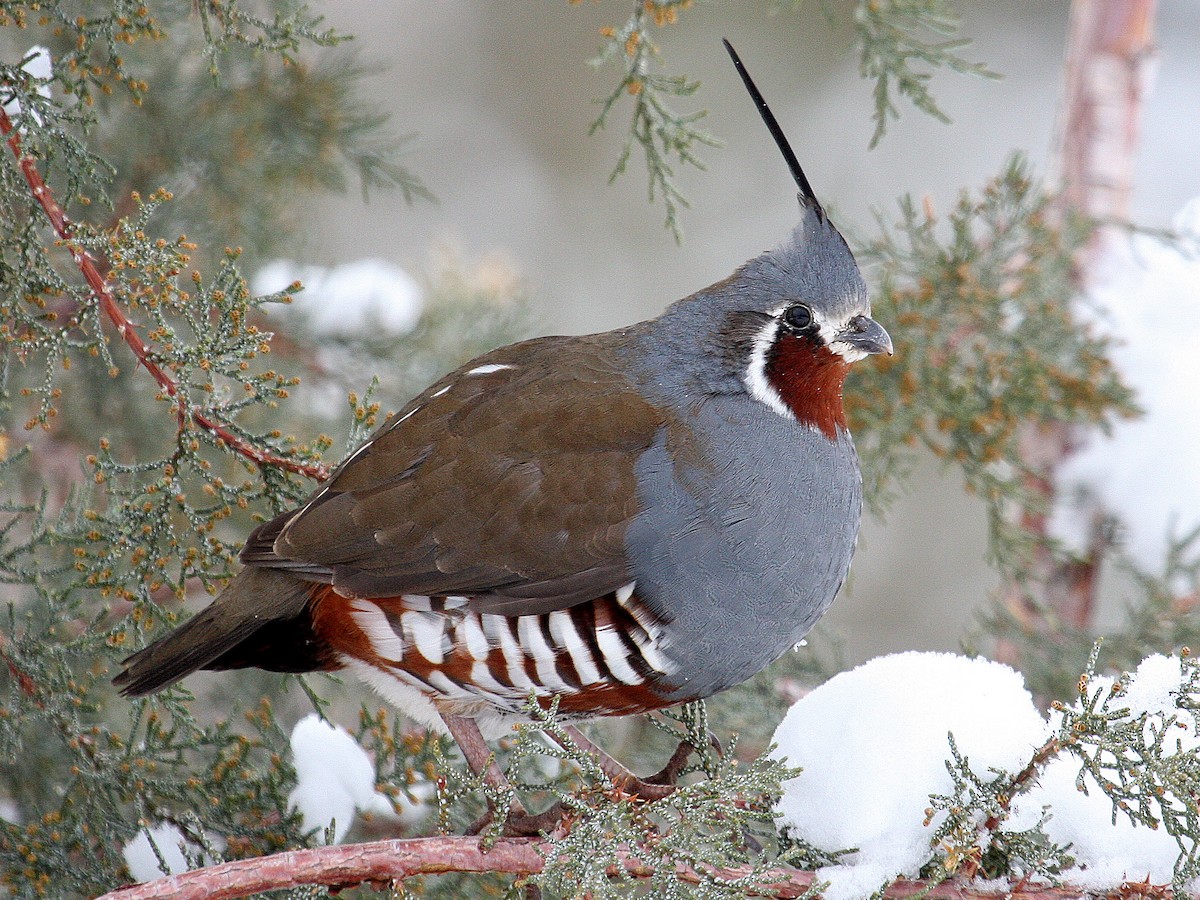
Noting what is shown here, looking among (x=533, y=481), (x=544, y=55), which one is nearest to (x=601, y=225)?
(x=544, y=55)

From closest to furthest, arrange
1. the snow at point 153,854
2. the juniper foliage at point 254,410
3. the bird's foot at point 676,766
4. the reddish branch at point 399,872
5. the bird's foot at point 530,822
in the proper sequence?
the reddish branch at point 399,872
the juniper foliage at point 254,410
the bird's foot at point 530,822
the snow at point 153,854
the bird's foot at point 676,766

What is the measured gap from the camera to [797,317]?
2.91m

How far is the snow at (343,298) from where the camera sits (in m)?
4.18

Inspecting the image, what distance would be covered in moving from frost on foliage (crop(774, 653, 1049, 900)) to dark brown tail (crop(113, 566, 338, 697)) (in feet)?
3.80

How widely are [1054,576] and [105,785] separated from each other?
300cm

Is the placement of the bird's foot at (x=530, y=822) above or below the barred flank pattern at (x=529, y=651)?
below

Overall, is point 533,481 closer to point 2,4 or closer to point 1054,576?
point 2,4

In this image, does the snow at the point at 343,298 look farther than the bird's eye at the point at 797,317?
Yes

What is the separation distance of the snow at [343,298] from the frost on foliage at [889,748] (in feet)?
7.69

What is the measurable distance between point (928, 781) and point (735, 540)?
676mm

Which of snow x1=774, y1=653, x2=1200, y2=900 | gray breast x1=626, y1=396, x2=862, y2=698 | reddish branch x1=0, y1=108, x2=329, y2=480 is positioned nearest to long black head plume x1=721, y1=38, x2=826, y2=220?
gray breast x1=626, y1=396, x2=862, y2=698

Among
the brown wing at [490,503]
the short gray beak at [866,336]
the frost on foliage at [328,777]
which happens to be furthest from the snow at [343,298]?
the short gray beak at [866,336]

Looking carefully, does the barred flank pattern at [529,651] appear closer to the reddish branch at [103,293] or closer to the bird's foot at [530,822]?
the bird's foot at [530,822]

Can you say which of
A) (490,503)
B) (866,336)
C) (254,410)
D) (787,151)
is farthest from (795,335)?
(254,410)
